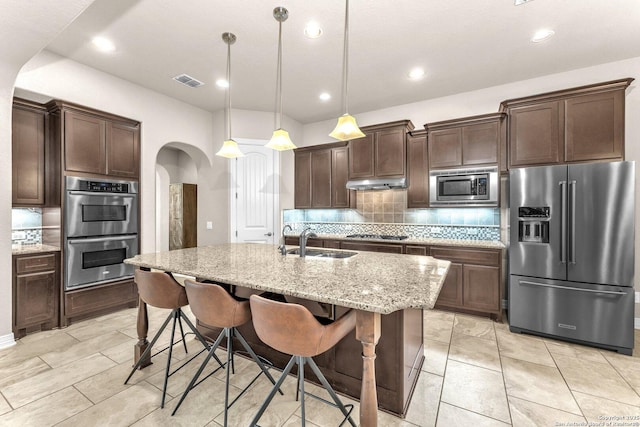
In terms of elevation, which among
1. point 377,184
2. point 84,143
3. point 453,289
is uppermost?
point 84,143

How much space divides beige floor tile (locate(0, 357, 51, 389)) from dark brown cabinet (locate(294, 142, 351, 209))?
12.3 ft

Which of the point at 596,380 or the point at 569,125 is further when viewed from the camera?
the point at 569,125

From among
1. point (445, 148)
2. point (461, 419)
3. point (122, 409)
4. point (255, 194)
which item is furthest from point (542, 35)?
point (122, 409)

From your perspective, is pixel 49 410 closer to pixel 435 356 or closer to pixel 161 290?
pixel 161 290

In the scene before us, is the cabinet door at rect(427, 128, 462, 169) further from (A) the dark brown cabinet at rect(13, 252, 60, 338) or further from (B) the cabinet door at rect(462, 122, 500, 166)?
(A) the dark brown cabinet at rect(13, 252, 60, 338)

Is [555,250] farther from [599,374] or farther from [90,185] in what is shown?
[90,185]

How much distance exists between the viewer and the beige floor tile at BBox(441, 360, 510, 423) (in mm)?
1869

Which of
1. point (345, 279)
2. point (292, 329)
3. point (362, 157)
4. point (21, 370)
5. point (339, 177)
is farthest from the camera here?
point (339, 177)

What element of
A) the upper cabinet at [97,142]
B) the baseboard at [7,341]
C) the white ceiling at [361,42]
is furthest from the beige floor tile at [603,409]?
the upper cabinet at [97,142]

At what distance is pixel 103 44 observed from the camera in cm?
292

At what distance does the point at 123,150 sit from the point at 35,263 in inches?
62.6

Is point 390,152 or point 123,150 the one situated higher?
point 390,152

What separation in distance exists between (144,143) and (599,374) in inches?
219

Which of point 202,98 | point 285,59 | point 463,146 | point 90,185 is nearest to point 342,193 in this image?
point 463,146
